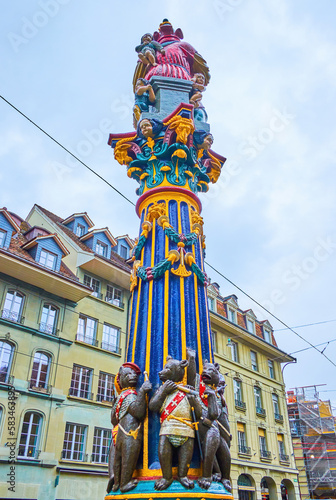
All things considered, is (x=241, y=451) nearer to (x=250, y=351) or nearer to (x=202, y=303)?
(x=250, y=351)

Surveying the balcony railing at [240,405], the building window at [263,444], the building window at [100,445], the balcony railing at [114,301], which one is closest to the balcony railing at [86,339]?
the balcony railing at [114,301]

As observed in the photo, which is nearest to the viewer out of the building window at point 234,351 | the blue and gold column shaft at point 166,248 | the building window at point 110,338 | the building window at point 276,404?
the blue and gold column shaft at point 166,248

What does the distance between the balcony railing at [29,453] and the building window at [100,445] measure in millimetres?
2876

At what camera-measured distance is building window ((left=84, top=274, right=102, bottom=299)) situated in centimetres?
2250

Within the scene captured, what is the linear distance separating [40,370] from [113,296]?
20.1 feet

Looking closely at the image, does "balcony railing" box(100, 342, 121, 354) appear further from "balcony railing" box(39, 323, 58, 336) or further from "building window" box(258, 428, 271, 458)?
"building window" box(258, 428, 271, 458)

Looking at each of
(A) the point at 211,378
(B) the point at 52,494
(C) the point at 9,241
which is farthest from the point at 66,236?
(A) the point at 211,378

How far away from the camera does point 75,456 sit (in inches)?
724

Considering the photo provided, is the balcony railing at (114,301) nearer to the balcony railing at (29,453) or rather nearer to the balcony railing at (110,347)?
the balcony railing at (110,347)

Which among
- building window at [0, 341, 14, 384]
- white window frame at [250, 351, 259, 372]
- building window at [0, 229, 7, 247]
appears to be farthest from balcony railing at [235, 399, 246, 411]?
building window at [0, 229, 7, 247]

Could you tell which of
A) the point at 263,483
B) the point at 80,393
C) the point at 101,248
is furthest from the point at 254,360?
the point at 80,393

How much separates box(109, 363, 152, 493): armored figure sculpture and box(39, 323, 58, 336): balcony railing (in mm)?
14794

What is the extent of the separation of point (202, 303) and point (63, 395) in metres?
14.2

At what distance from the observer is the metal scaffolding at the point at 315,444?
109ft
